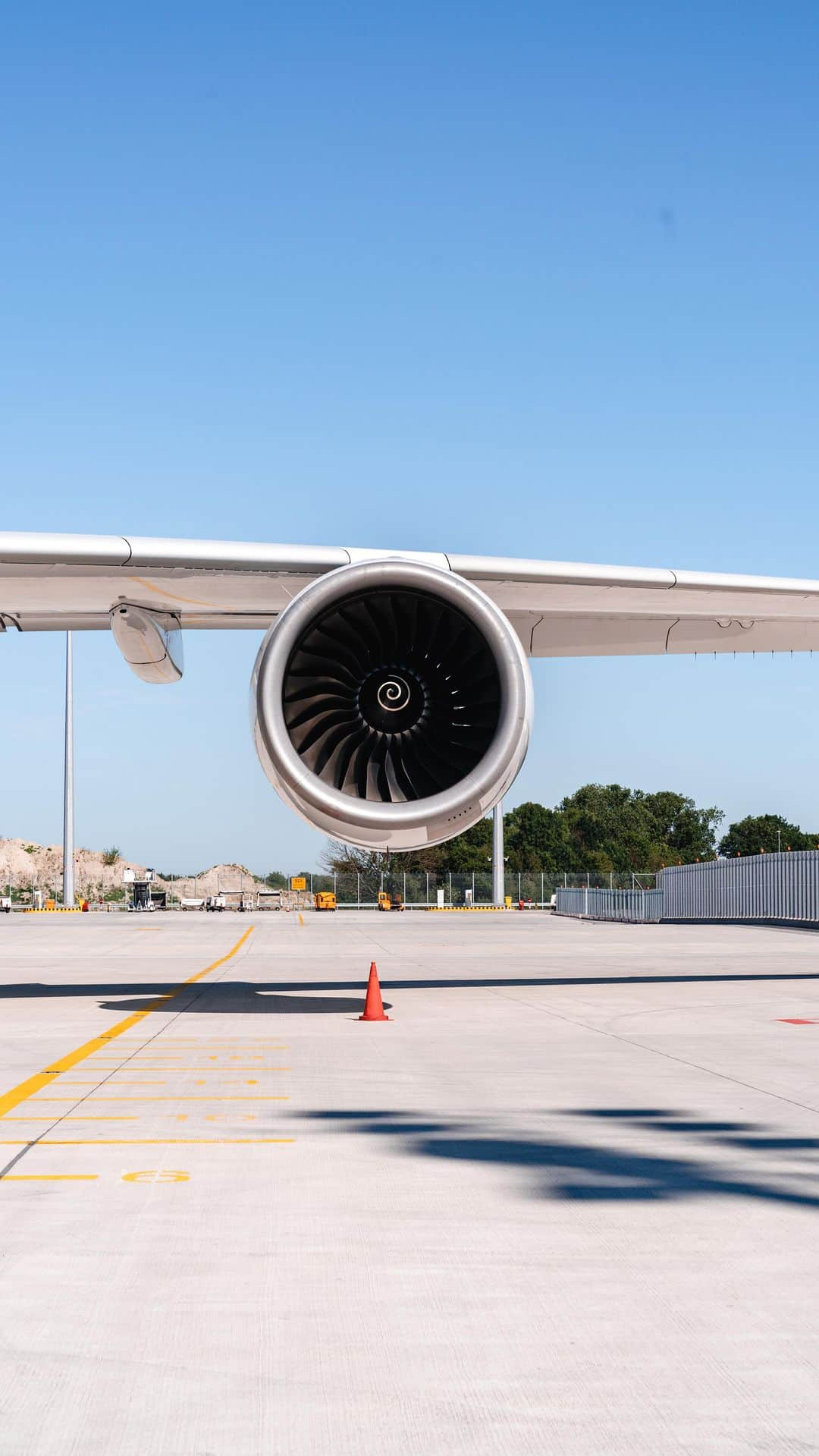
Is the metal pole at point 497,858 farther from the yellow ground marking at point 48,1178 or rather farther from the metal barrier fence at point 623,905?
the yellow ground marking at point 48,1178

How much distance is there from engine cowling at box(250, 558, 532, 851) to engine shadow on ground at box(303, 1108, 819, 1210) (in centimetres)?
465

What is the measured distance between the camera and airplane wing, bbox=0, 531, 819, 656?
12641 mm

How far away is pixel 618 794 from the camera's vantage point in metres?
152

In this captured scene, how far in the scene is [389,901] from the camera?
72.1 metres

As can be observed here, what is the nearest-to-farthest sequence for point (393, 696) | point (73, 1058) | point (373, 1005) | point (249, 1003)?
point (73, 1058), point (393, 696), point (373, 1005), point (249, 1003)

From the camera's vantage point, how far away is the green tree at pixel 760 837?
14762 centimetres

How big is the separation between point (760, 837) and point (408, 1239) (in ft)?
484

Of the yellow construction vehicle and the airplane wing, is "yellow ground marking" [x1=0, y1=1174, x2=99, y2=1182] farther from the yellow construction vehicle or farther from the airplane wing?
the yellow construction vehicle

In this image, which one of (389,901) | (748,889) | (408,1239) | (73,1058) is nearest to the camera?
(408,1239)

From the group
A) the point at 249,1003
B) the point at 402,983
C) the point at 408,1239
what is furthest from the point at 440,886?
the point at 408,1239

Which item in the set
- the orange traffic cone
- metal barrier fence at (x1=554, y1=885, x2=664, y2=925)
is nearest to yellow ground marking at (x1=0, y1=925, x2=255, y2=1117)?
the orange traffic cone

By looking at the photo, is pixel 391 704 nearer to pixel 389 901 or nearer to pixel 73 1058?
pixel 73 1058

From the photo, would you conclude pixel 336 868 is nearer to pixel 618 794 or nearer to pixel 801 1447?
pixel 618 794

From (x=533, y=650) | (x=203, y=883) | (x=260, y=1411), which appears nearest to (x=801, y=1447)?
(x=260, y=1411)
